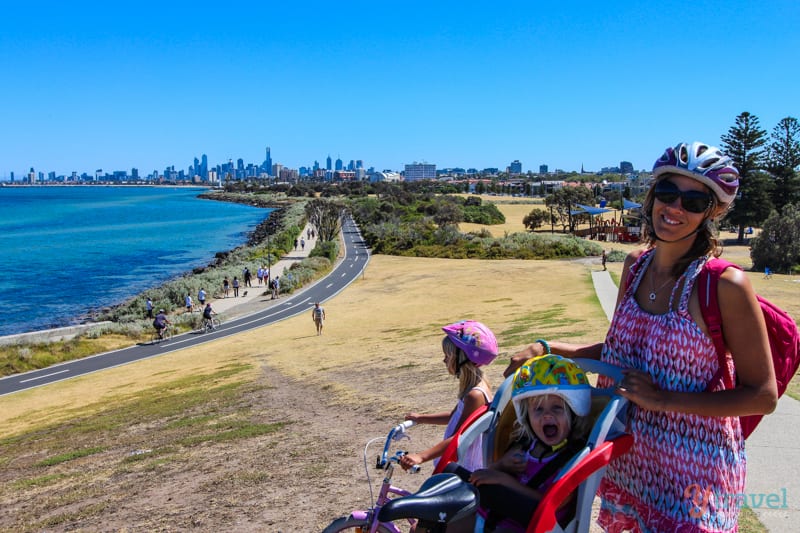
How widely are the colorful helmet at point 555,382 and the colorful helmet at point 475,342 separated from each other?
89 centimetres

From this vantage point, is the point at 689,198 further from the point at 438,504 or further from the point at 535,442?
the point at 438,504

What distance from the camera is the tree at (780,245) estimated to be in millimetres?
36469

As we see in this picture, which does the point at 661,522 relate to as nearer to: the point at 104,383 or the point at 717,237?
the point at 717,237

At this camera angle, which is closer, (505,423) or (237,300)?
(505,423)

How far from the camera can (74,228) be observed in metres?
112

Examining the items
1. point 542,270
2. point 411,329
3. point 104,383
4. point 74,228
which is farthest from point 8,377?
point 74,228

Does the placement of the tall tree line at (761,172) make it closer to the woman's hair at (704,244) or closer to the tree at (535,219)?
the tree at (535,219)

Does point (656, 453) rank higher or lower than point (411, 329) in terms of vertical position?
higher

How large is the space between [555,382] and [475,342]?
3.45 feet

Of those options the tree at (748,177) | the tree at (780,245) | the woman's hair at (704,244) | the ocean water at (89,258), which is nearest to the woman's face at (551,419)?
the woman's hair at (704,244)

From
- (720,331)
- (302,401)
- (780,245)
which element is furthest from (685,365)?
(780,245)

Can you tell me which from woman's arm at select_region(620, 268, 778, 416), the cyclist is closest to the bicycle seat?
woman's arm at select_region(620, 268, 778, 416)

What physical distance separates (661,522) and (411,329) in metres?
19.1

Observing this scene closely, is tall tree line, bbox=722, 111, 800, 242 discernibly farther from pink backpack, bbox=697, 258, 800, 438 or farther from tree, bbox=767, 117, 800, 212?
pink backpack, bbox=697, 258, 800, 438
